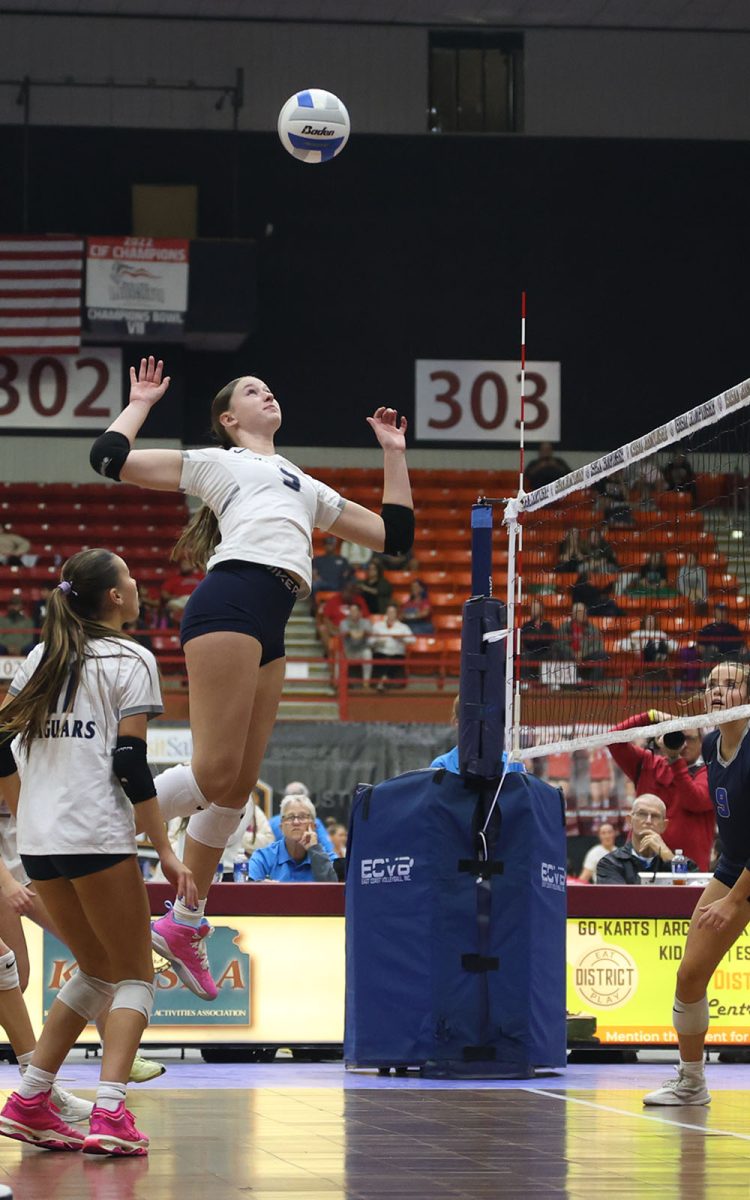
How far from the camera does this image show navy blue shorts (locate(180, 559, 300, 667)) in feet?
19.4

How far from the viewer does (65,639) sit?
18.5ft

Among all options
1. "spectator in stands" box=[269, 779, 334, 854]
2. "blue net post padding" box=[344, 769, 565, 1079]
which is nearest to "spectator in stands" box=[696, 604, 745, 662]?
"spectator in stands" box=[269, 779, 334, 854]

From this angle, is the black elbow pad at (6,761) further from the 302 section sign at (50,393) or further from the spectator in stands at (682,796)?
the 302 section sign at (50,393)

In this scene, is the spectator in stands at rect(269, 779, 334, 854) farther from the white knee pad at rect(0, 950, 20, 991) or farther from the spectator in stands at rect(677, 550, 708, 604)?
the white knee pad at rect(0, 950, 20, 991)

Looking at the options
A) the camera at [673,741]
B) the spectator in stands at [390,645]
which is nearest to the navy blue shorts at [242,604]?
the camera at [673,741]

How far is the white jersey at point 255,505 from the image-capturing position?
6.00 m

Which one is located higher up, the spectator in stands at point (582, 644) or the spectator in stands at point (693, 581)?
the spectator in stands at point (693, 581)

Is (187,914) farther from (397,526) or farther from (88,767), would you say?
(397,526)

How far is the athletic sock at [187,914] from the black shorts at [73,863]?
562 mm

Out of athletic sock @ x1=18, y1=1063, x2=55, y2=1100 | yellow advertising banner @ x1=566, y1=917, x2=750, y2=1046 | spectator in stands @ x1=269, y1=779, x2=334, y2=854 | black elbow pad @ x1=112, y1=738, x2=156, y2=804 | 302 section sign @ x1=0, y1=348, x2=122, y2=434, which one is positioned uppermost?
302 section sign @ x1=0, y1=348, x2=122, y2=434

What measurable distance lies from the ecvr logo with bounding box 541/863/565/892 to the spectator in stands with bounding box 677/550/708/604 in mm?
7974

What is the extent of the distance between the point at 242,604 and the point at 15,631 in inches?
631

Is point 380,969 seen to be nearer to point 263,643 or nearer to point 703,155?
point 263,643

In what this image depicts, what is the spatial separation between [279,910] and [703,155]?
20.0 meters
